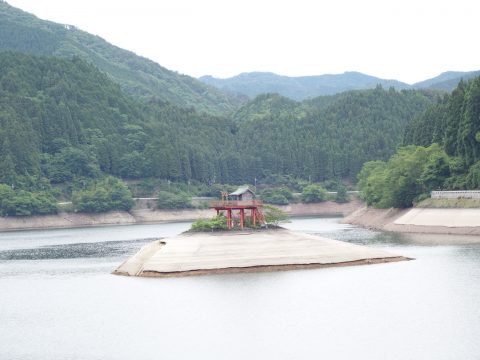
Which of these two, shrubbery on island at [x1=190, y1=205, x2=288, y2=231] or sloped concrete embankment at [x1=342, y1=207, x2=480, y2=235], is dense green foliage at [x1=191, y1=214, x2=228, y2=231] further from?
sloped concrete embankment at [x1=342, y1=207, x2=480, y2=235]

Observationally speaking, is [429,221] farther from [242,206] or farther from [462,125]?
[242,206]

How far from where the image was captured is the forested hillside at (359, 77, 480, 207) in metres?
128

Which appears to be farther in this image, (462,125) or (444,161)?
(444,161)

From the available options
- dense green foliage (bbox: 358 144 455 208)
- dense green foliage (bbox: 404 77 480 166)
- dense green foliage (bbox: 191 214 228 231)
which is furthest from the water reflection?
dense green foliage (bbox: 404 77 480 166)

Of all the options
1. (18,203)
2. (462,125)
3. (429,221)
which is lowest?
(429,221)

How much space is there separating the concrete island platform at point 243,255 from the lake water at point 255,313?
5.95ft

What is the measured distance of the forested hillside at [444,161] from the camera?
128m

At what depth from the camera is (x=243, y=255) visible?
82.1 meters

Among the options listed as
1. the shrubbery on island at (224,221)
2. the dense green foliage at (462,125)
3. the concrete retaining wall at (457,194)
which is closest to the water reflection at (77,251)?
the shrubbery on island at (224,221)

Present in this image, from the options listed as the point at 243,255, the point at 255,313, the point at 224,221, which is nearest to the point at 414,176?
the point at 224,221

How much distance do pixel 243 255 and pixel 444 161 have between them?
59449 mm

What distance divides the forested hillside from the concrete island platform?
43083 millimetres

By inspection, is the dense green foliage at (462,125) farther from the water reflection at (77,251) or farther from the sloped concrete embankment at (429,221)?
the water reflection at (77,251)

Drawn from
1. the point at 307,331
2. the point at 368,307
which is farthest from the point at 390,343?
the point at 368,307
